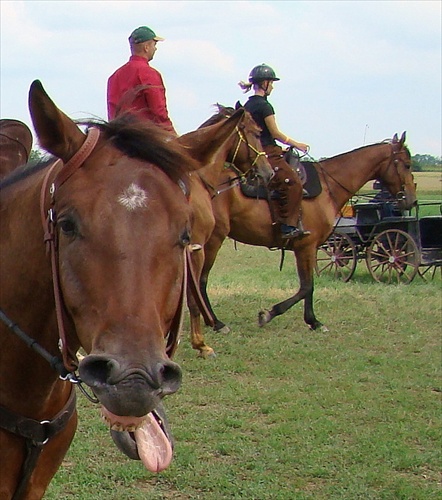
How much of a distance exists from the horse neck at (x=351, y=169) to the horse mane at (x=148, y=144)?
24.5ft

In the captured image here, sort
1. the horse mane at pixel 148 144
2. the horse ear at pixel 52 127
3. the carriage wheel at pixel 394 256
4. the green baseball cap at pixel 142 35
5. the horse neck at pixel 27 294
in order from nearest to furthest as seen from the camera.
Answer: the horse ear at pixel 52 127 → the horse mane at pixel 148 144 → the horse neck at pixel 27 294 → the green baseball cap at pixel 142 35 → the carriage wheel at pixel 394 256

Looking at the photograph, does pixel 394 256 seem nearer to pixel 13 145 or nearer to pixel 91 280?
pixel 13 145

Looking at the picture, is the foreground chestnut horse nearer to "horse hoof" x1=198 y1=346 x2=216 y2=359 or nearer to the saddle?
"horse hoof" x1=198 y1=346 x2=216 y2=359

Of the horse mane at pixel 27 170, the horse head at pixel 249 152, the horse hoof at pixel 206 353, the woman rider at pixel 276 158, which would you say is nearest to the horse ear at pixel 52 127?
the horse mane at pixel 27 170

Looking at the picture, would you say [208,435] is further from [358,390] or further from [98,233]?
[98,233]

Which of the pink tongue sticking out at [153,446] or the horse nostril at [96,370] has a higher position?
the horse nostril at [96,370]

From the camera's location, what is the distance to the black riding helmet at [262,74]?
8750mm

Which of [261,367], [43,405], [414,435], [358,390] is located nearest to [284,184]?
[261,367]

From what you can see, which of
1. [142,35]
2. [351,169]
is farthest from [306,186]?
[142,35]

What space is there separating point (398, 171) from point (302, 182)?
2534 millimetres

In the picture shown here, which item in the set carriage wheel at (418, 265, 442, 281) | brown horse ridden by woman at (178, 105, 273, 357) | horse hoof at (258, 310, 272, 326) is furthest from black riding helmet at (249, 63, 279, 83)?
carriage wheel at (418, 265, 442, 281)

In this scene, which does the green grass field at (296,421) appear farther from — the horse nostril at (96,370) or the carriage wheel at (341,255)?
the carriage wheel at (341,255)

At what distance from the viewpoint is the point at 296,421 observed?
18.7 feet

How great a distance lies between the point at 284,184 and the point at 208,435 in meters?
4.17
